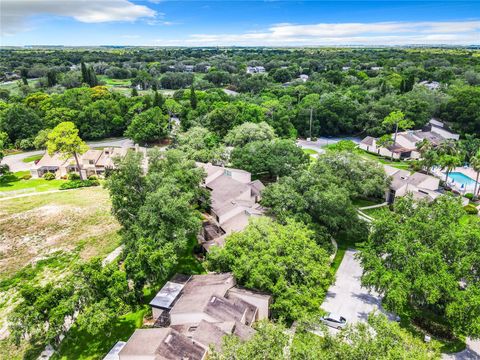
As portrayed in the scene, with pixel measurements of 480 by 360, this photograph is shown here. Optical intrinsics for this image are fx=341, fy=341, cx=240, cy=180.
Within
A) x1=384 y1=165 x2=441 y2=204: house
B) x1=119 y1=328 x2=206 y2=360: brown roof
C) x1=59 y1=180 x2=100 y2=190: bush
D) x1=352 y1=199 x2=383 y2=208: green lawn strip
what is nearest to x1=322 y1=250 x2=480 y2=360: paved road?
x1=119 y1=328 x2=206 y2=360: brown roof

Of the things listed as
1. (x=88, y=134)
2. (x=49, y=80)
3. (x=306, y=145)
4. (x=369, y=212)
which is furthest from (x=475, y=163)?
(x=49, y=80)

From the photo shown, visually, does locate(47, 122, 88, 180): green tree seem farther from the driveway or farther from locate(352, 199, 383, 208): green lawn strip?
the driveway

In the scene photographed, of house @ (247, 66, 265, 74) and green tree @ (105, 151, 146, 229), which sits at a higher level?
house @ (247, 66, 265, 74)

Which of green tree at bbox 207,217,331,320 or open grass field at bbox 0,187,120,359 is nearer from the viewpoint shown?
green tree at bbox 207,217,331,320

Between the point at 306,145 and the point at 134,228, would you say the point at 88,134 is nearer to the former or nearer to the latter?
the point at 306,145

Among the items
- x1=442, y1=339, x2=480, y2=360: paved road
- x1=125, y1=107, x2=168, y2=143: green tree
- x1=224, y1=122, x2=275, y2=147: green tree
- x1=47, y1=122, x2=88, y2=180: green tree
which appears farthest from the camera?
x1=125, y1=107, x2=168, y2=143: green tree

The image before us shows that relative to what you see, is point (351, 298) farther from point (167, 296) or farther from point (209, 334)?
point (167, 296)

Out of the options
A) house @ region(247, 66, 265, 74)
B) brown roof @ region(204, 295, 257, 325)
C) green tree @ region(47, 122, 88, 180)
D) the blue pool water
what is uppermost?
house @ region(247, 66, 265, 74)

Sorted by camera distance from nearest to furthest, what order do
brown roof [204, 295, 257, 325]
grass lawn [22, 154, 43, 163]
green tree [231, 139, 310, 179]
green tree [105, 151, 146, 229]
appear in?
brown roof [204, 295, 257, 325] → green tree [105, 151, 146, 229] → green tree [231, 139, 310, 179] → grass lawn [22, 154, 43, 163]
